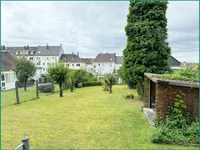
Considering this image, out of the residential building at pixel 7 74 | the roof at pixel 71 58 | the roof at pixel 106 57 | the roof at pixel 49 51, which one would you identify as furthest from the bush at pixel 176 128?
the roof at pixel 106 57

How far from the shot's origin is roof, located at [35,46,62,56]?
46.7 m

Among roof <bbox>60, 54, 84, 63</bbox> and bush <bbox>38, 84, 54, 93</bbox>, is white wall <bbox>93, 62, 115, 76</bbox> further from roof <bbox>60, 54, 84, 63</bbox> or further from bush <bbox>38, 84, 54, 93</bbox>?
bush <bbox>38, 84, 54, 93</bbox>

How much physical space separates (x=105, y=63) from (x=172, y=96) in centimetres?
4267

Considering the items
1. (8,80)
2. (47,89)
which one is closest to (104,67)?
(8,80)

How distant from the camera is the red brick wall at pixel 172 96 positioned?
6.39 m

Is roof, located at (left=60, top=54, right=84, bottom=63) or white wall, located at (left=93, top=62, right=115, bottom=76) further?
white wall, located at (left=93, top=62, right=115, bottom=76)

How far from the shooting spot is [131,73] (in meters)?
12.8

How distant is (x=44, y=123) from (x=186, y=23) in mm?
7153

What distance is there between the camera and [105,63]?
161ft

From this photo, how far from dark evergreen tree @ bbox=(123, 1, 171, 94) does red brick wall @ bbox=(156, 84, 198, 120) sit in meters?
5.33

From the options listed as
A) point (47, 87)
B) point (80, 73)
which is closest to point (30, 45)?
point (80, 73)

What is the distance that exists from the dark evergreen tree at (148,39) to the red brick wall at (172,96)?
210 inches

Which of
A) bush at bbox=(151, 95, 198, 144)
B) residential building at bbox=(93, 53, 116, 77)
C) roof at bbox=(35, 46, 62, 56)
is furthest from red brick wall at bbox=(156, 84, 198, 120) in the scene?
roof at bbox=(35, 46, 62, 56)

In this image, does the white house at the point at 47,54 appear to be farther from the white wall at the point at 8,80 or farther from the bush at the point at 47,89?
the bush at the point at 47,89
